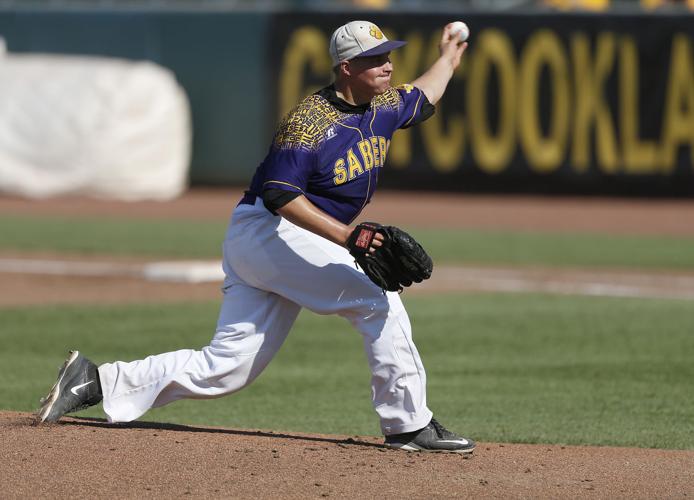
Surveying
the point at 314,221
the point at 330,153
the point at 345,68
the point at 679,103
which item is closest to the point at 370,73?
the point at 345,68

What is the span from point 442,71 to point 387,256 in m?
1.52

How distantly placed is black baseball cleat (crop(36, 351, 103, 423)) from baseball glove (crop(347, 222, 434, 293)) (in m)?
1.49

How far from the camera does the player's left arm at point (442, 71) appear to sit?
22.8 feet

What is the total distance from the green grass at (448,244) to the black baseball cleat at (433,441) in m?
9.21

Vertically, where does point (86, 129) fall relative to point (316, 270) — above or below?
below

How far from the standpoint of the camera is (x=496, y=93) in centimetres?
2198

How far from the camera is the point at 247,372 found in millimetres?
6398

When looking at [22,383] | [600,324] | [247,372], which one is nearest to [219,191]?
[600,324]

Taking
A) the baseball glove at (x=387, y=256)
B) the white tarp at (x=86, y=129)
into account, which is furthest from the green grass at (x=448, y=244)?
the baseball glove at (x=387, y=256)

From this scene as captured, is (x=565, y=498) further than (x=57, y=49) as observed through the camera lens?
No

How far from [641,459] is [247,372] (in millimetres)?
1872

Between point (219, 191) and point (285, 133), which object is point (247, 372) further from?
point (219, 191)

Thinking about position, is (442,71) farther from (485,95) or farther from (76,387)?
(485,95)

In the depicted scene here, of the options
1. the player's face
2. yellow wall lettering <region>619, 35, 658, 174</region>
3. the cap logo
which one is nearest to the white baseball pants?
the player's face
